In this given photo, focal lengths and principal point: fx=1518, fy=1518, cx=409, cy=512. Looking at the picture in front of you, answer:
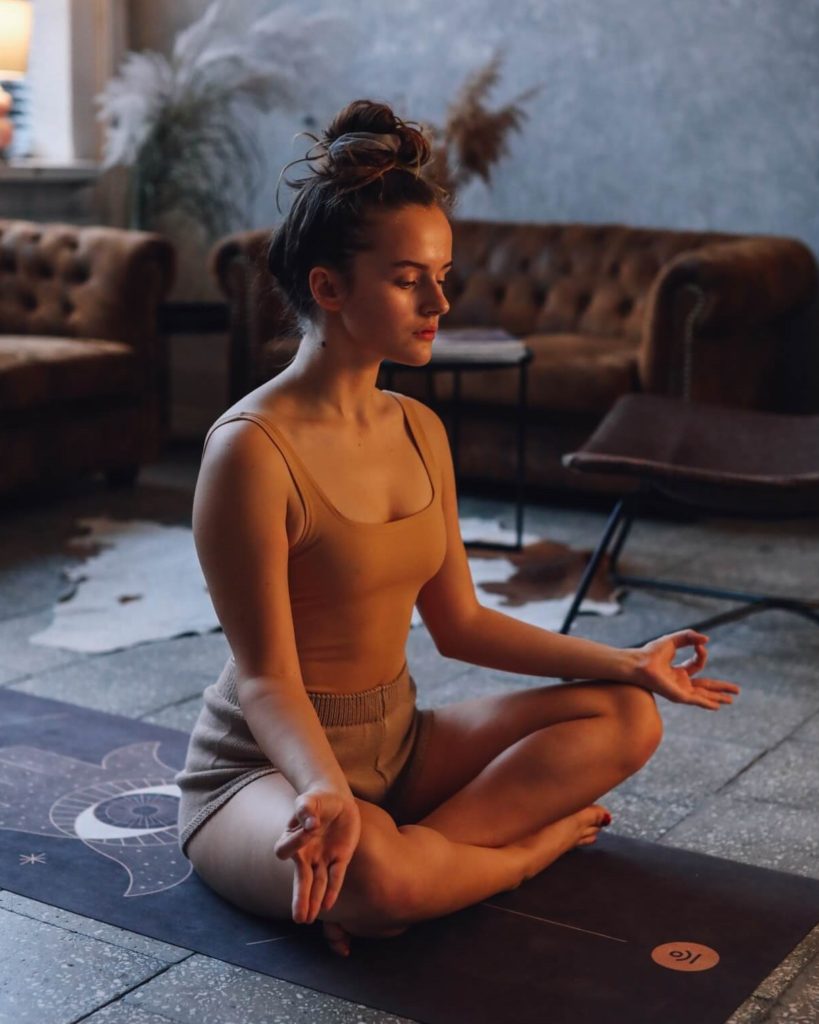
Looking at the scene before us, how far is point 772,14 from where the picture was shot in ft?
16.3

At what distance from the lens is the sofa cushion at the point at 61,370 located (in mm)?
4262

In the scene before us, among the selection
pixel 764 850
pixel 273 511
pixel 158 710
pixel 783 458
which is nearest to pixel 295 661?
pixel 273 511

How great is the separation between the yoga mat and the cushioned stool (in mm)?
1013

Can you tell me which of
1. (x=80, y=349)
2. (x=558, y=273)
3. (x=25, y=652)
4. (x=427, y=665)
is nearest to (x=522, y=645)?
(x=427, y=665)

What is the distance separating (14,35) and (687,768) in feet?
13.4

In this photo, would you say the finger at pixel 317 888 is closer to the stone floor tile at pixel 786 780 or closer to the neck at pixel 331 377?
the neck at pixel 331 377

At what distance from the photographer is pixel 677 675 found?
1.97m

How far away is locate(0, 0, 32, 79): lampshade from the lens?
5414 mm

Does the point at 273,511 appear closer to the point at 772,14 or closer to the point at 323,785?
the point at 323,785

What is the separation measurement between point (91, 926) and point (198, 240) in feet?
15.4

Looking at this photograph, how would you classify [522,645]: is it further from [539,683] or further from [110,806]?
[539,683]

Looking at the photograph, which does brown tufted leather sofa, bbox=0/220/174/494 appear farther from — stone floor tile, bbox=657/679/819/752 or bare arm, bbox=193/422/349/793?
bare arm, bbox=193/422/349/793

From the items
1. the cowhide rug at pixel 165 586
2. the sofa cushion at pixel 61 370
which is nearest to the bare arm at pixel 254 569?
the cowhide rug at pixel 165 586

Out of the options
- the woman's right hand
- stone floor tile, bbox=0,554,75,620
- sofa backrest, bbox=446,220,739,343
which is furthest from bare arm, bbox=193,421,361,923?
sofa backrest, bbox=446,220,739,343
